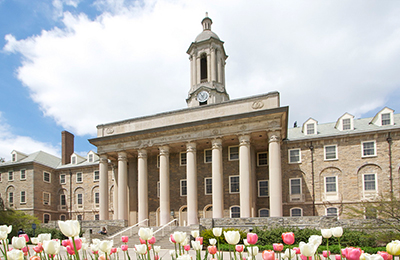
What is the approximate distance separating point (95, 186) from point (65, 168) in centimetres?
653

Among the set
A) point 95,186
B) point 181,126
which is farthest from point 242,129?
point 95,186

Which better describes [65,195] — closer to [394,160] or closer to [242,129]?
[242,129]

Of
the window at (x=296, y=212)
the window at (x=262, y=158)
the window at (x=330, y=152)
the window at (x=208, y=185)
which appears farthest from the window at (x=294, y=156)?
the window at (x=208, y=185)

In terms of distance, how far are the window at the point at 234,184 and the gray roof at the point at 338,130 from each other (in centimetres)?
772

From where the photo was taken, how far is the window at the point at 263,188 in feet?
120

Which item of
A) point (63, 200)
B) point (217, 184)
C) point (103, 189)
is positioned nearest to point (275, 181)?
point (217, 184)

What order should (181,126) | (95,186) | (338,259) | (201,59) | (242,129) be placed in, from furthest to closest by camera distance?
(95,186), (201,59), (181,126), (242,129), (338,259)

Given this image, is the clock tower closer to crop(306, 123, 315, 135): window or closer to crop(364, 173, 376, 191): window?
crop(306, 123, 315, 135): window

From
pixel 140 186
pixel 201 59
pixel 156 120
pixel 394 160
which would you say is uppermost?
pixel 201 59

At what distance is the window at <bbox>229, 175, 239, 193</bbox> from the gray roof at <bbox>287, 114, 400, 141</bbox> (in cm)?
772

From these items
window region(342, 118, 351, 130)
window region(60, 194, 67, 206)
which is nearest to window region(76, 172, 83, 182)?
window region(60, 194, 67, 206)

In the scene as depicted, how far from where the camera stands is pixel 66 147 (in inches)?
2121

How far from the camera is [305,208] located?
35.6 metres

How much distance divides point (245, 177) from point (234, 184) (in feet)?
18.3
